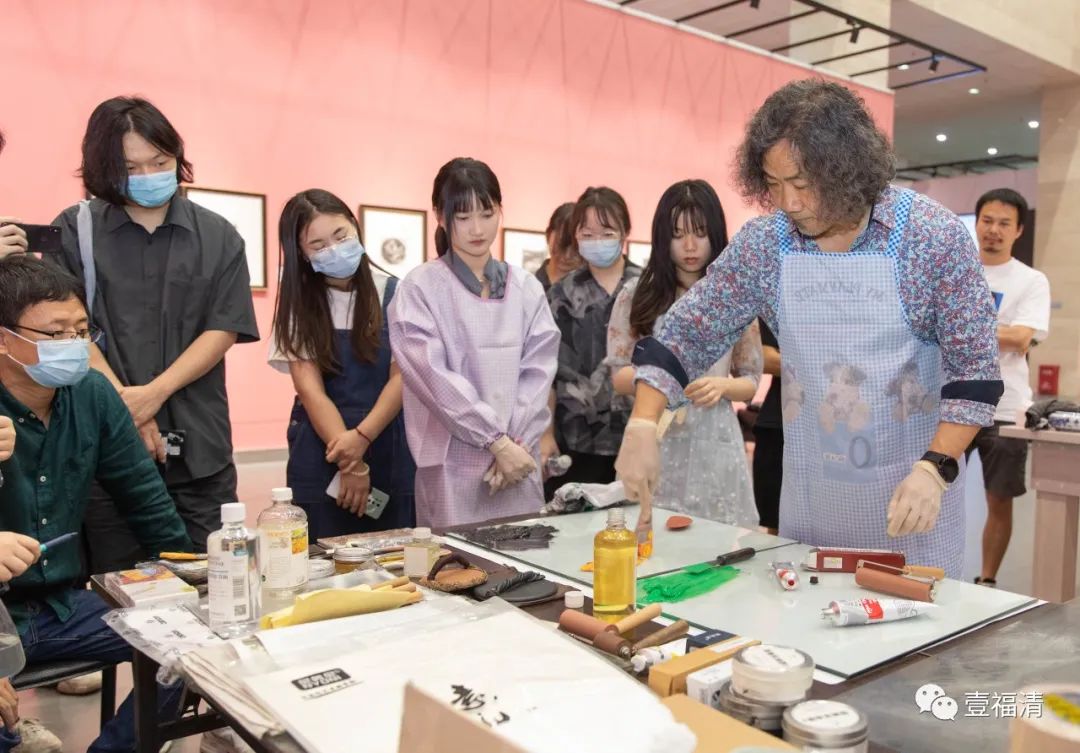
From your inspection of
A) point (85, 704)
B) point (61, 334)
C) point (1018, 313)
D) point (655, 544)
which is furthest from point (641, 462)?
point (1018, 313)

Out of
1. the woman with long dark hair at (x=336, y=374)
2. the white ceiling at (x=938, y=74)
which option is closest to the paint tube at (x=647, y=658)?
the woman with long dark hair at (x=336, y=374)

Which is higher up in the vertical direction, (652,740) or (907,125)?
(907,125)

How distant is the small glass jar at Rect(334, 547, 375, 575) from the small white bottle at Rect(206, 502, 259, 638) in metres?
0.32

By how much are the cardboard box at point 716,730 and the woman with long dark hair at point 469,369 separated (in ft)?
4.79

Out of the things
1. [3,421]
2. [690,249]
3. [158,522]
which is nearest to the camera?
[3,421]

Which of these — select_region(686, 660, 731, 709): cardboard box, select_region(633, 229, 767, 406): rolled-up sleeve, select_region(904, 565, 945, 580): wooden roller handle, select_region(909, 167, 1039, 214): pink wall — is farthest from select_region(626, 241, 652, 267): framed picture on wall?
select_region(909, 167, 1039, 214): pink wall

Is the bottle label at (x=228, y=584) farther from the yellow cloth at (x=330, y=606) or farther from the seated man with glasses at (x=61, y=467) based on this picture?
the seated man with glasses at (x=61, y=467)

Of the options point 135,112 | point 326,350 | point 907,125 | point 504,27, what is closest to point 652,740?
point 326,350

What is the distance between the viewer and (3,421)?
1.79 m

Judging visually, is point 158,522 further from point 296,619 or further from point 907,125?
point 907,125

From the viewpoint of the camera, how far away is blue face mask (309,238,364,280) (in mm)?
2658

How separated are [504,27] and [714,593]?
18.3 feet

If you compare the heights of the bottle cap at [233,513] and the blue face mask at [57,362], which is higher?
the blue face mask at [57,362]

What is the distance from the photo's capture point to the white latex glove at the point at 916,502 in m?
1.52
